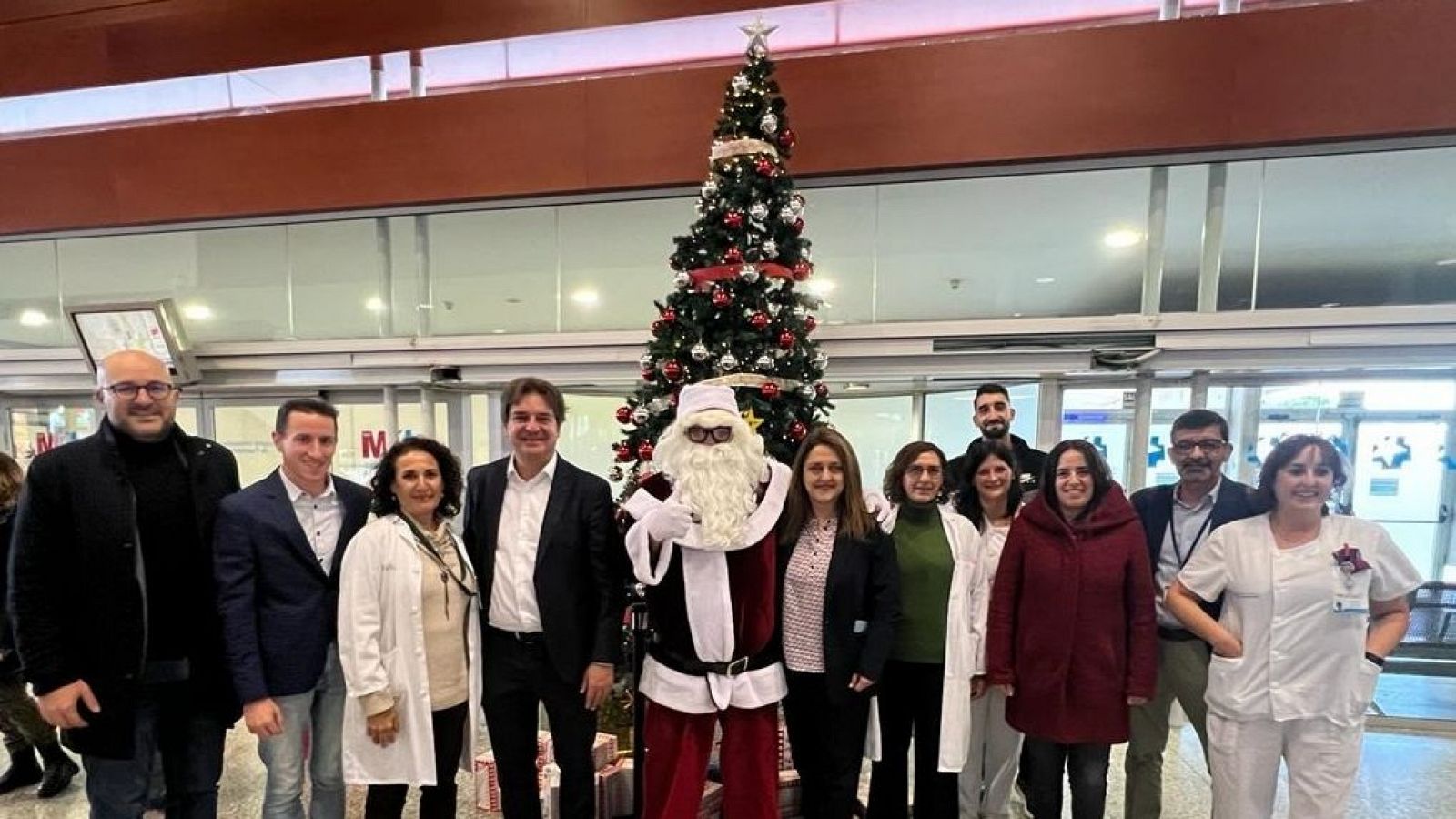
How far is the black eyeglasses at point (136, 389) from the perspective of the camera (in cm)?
189

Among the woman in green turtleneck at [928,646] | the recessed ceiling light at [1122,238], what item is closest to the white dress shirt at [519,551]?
the woman in green turtleneck at [928,646]

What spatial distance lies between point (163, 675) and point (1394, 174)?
6.30 m

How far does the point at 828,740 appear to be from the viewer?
2215mm

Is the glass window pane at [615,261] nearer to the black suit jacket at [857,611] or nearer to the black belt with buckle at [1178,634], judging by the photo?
the black suit jacket at [857,611]

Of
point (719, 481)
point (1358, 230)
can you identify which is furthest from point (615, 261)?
point (1358, 230)

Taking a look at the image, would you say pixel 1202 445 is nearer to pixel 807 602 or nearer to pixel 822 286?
pixel 807 602

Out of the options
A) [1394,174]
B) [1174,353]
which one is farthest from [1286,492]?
[1394,174]

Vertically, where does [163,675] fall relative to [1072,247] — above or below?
below

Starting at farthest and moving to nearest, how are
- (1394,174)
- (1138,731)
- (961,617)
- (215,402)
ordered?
(215,402) < (1394,174) < (1138,731) < (961,617)

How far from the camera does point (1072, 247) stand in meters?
4.02

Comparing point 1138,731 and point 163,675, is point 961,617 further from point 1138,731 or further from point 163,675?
point 163,675

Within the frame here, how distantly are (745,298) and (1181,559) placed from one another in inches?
83.1

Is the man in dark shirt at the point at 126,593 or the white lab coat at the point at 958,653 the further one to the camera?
the white lab coat at the point at 958,653

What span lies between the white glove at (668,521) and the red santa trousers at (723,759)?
2.11 ft
